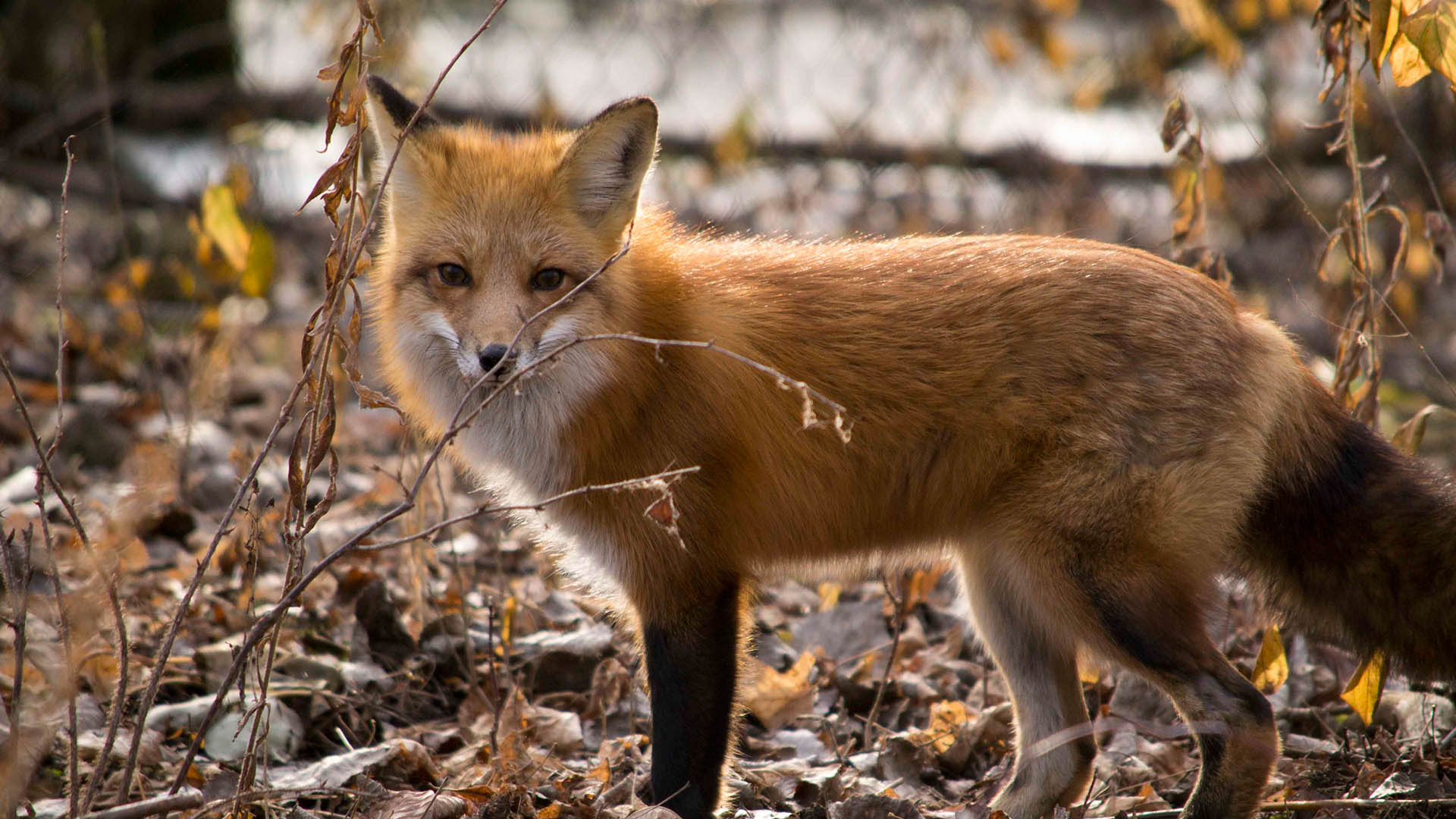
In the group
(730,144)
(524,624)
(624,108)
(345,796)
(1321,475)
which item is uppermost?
(730,144)

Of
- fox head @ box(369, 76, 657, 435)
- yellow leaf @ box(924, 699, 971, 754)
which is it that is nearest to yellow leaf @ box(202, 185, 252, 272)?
fox head @ box(369, 76, 657, 435)

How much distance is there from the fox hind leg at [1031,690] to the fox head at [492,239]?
53.8 inches

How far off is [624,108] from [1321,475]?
2133 mm

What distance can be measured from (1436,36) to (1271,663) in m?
1.60

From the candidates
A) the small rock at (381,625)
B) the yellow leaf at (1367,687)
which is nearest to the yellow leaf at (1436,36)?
the yellow leaf at (1367,687)

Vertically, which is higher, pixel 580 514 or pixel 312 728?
pixel 580 514

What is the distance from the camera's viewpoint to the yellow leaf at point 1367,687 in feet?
10.3

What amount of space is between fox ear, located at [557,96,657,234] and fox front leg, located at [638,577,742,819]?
1112mm

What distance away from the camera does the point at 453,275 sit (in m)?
3.27

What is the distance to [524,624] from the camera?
4258 mm

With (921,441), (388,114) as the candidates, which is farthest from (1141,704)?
(388,114)

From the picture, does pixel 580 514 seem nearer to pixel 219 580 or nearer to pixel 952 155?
pixel 219 580

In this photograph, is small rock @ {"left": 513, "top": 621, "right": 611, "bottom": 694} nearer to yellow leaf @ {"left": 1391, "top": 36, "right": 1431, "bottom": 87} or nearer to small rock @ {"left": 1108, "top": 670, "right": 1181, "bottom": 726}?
small rock @ {"left": 1108, "top": 670, "right": 1181, "bottom": 726}

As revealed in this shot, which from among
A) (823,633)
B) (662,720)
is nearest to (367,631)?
(662,720)
